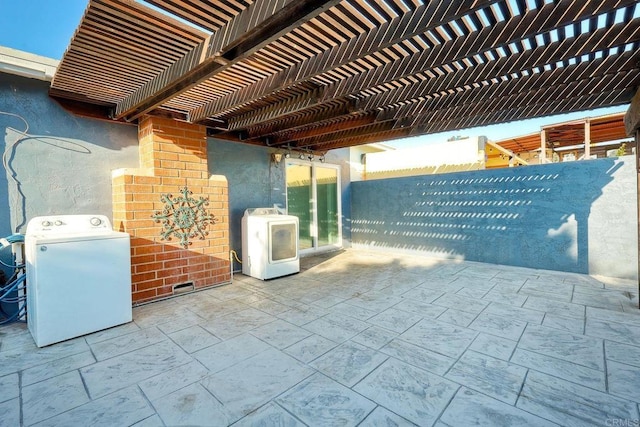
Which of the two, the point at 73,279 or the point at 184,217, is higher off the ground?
the point at 184,217

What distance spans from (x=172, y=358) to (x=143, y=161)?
2938 millimetres

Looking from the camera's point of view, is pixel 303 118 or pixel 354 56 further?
pixel 303 118

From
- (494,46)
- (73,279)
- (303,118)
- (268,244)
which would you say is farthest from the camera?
(268,244)

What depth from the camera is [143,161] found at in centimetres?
405

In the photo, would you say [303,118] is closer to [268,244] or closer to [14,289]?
[268,244]

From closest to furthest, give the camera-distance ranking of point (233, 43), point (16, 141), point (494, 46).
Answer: point (233, 43) → point (494, 46) → point (16, 141)

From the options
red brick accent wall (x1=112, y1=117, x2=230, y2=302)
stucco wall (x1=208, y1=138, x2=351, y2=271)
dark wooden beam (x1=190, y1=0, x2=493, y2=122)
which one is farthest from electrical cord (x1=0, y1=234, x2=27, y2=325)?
dark wooden beam (x1=190, y1=0, x2=493, y2=122)

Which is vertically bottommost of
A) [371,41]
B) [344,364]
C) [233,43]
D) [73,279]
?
[344,364]

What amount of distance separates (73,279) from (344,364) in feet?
8.95

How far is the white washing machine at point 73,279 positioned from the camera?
2.57 meters

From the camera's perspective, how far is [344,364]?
7.34 feet

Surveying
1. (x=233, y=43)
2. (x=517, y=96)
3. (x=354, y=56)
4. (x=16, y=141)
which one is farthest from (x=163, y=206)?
(x=517, y=96)

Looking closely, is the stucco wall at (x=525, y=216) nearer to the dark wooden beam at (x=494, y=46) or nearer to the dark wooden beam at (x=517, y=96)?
the dark wooden beam at (x=517, y=96)

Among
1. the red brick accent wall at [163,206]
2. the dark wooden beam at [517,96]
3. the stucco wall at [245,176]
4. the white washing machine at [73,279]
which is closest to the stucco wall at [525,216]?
the dark wooden beam at [517,96]
